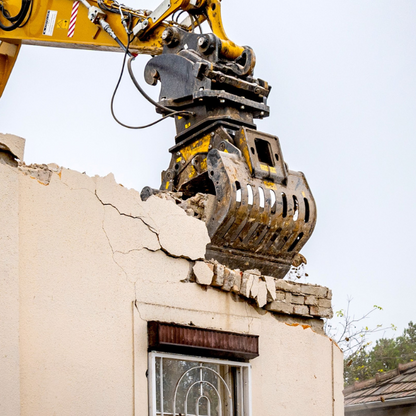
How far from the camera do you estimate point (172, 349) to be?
6422mm

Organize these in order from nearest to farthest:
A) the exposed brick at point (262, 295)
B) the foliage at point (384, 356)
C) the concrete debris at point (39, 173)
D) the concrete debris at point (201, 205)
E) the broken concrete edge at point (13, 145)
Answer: the broken concrete edge at point (13, 145)
the concrete debris at point (39, 173)
the exposed brick at point (262, 295)
the concrete debris at point (201, 205)
the foliage at point (384, 356)

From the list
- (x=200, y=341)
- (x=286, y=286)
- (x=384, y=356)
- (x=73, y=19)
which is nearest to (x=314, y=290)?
(x=286, y=286)

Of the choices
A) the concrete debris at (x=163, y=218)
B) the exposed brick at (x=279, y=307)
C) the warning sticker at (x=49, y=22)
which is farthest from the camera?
the warning sticker at (x=49, y=22)

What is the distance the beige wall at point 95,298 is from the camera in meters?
5.65

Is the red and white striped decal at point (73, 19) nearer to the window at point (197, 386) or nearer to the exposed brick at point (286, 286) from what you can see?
the exposed brick at point (286, 286)

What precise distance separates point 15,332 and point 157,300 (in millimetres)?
1366

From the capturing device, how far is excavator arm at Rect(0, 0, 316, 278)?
8.65 metres

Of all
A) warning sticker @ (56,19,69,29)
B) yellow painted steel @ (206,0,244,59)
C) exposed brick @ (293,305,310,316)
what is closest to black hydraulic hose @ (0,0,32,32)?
warning sticker @ (56,19,69,29)

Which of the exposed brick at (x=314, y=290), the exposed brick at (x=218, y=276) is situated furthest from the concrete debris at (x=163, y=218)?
the exposed brick at (x=314, y=290)

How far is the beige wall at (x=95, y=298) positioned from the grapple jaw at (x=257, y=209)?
1.38 meters

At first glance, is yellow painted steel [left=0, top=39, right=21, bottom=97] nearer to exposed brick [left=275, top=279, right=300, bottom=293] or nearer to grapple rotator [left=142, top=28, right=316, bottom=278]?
grapple rotator [left=142, top=28, right=316, bottom=278]

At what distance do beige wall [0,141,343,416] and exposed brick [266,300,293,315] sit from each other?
116mm

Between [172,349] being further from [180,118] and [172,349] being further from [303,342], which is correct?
[180,118]

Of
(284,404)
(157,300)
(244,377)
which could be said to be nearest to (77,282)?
(157,300)
